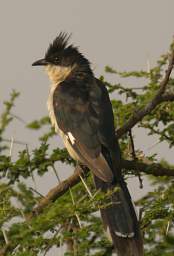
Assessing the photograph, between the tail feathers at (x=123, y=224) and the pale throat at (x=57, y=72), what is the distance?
228cm

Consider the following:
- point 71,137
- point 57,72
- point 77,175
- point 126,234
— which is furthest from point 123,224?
point 57,72

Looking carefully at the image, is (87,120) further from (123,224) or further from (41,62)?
(41,62)

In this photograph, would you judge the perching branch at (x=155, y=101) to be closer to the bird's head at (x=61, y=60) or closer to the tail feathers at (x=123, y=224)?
the tail feathers at (x=123, y=224)

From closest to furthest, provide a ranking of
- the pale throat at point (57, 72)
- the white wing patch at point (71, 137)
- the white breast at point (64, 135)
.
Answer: the white breast at point (64, 135)
the white wing patch at point (71, 137)
the pale throat at point (57, 72)

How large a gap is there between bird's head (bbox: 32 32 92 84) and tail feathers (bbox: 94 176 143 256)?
250cm

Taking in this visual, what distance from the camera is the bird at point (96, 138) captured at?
5.02 meters

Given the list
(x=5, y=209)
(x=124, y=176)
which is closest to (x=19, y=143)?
(x=5, y=209)

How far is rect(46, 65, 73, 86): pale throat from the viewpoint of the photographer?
24.7 feet

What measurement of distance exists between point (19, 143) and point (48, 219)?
0.89 meters

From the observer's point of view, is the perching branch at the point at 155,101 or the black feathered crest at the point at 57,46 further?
the black feathered crest at the point at 57,46

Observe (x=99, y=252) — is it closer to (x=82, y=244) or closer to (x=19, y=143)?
(x=82, y=244)

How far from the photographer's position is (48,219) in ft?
12.3

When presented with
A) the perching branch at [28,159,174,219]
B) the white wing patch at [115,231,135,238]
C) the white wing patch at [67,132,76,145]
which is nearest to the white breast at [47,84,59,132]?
the white wing patch at [67,132,76,145]

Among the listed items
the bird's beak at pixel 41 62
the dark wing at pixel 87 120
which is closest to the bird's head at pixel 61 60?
the bird's beak at pixel 41 62
